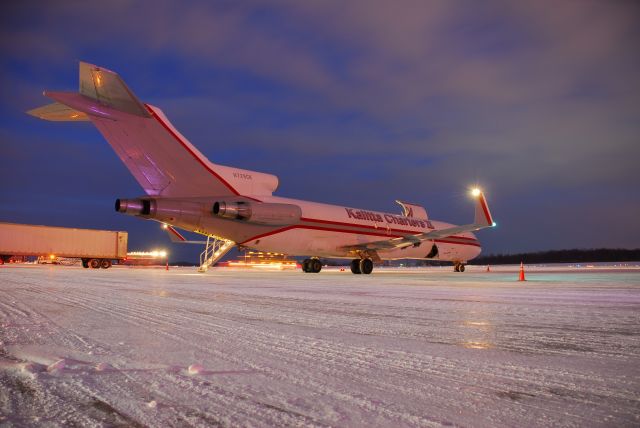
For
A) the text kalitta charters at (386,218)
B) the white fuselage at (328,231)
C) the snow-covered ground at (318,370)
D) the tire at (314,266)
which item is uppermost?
the text kalitta charters at (386,218)

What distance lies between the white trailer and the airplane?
18.0 metres

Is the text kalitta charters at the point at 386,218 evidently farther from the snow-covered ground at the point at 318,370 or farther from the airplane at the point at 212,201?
the snow-covered ground at the point at 318,370

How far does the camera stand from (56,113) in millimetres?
13102

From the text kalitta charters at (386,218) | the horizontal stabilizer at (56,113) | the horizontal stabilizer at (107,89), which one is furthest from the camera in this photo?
the text kalitta charters at (386,218)

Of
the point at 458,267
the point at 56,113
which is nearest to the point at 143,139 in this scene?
the point at 56,113

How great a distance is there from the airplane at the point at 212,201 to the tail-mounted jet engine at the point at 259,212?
4 cm

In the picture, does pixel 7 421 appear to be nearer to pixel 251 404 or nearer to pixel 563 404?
pixel 251 404

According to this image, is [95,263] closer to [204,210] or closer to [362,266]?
[362,266]

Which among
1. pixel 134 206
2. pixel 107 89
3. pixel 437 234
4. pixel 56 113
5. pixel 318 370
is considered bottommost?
pixel 318 370

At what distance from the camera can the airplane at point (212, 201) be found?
13172mm

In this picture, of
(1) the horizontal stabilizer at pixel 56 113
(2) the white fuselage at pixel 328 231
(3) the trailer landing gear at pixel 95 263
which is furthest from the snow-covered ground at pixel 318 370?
(3) the trailer landing gear at pixel 95 263

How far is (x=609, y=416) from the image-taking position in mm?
1917

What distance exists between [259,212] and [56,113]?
7.23 meters

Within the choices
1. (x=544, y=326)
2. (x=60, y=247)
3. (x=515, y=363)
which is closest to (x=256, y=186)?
(x=544, y=326)
